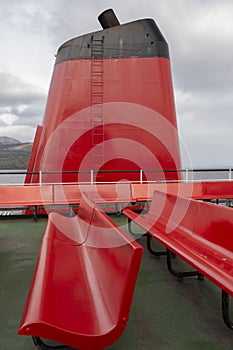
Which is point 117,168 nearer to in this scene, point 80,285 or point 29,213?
point 29,213

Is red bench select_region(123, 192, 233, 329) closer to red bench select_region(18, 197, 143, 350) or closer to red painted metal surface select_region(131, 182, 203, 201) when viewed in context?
red bench select_region(18, 197, 143, 350)

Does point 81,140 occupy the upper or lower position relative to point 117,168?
upper

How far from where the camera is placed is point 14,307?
276 centimetres

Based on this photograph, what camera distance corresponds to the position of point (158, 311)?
270 cm

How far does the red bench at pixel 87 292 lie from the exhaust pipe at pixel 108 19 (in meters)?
7.38

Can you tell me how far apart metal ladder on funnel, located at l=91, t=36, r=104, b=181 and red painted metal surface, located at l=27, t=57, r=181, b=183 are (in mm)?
25

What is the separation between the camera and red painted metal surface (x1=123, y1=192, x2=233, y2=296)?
2477 millimetres

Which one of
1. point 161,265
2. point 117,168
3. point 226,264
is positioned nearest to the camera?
point 226,264

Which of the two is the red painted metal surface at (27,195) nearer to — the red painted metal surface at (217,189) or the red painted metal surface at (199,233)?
the red painted metal surface at (199,233)

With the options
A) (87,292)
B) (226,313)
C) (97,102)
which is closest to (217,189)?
(97,102)

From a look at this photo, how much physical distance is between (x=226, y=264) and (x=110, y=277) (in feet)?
3.50

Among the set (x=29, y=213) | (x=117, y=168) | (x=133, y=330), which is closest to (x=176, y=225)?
(x=133, y=330)

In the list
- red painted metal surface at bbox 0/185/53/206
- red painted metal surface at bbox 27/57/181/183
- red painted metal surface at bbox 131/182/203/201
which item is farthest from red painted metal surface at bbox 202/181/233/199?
red painted metal surface at bbox 0/185/53/206

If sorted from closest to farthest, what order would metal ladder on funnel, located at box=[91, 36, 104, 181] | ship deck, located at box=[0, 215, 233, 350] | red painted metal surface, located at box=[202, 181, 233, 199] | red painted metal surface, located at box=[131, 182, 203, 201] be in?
ship deck, located at box=[0, 215, 233, 350]
red painted metal surface, located at box=[131, 182, 203, 201]
red painted metal surface, located at box=[202, 181, 233, 199]
metal ladder on funnel, located at box=[91, 36, 104, 181]
